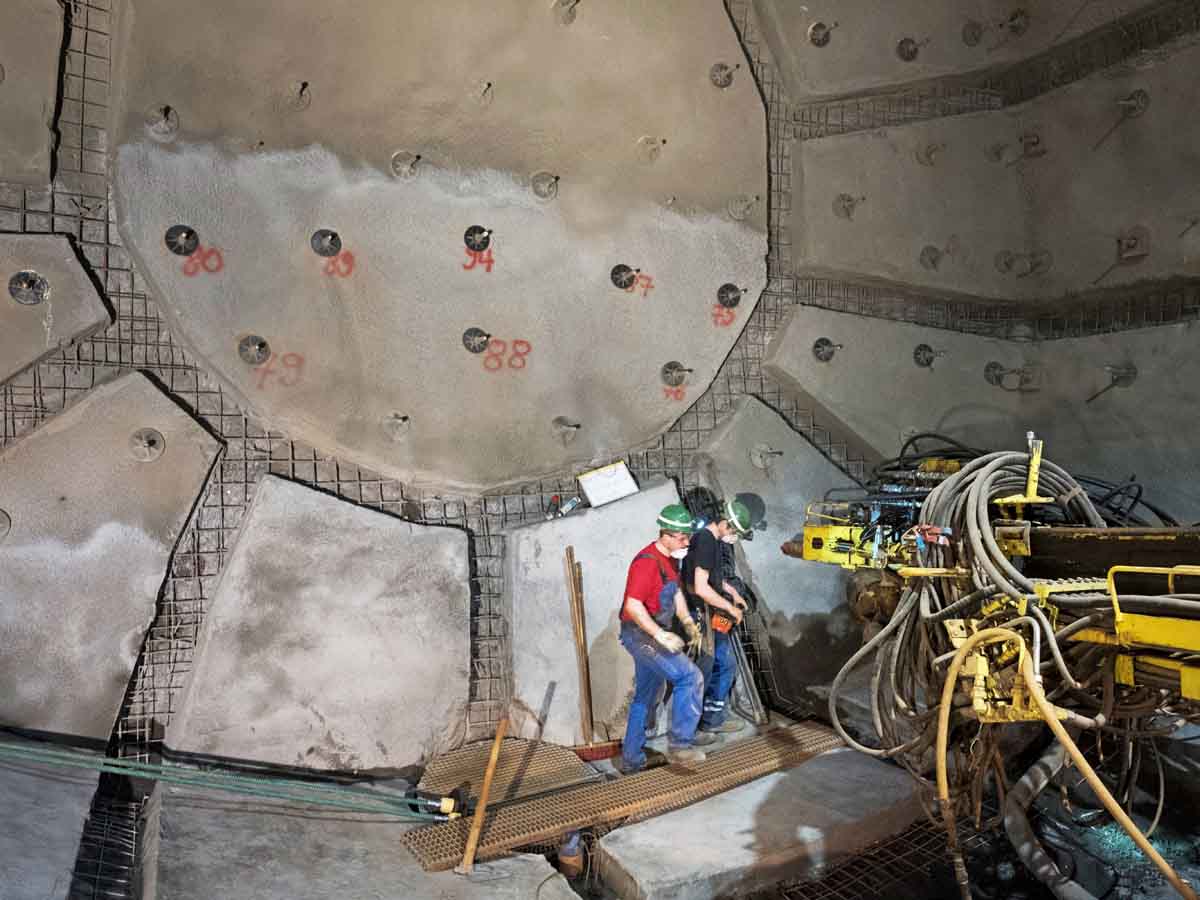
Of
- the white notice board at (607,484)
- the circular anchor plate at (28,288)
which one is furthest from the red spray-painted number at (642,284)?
the circular anchor plate at (28,288)

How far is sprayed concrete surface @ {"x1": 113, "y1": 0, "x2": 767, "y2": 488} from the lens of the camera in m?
5.05

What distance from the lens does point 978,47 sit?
701cm

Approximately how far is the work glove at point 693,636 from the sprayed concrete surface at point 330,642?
136 centimetres

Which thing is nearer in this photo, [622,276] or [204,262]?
[204,262]

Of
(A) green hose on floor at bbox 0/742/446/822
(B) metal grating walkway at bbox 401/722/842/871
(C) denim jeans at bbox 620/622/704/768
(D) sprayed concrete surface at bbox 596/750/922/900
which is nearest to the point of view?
(A) green hose on floor at bbox 0/742/446/822

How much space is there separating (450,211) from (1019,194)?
4.73m

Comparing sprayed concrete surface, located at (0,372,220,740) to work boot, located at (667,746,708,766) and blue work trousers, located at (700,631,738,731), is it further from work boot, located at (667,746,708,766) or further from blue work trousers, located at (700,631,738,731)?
blue work trousers, located at (700,631,738,731)

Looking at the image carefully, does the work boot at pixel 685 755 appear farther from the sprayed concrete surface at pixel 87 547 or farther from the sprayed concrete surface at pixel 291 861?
the sprayed concrete surface at pixel 87 547

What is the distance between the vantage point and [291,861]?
409 centimetres

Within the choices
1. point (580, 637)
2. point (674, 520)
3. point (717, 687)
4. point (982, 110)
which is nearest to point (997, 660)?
point (674, 520)

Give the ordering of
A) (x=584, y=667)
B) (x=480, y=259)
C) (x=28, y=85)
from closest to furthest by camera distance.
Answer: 1. (x=28, y=85)
2. (x=584, y=667)
3. (x=480, y=259)

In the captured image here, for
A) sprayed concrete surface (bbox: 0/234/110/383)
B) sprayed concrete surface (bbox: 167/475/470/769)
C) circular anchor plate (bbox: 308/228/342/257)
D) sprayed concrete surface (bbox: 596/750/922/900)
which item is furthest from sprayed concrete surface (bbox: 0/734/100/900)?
circular anchor plate (bbox: 308/228/342/257)

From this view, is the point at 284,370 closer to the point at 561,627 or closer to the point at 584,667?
the point at 561,627

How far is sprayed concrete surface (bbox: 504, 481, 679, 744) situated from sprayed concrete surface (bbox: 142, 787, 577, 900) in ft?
4.17
